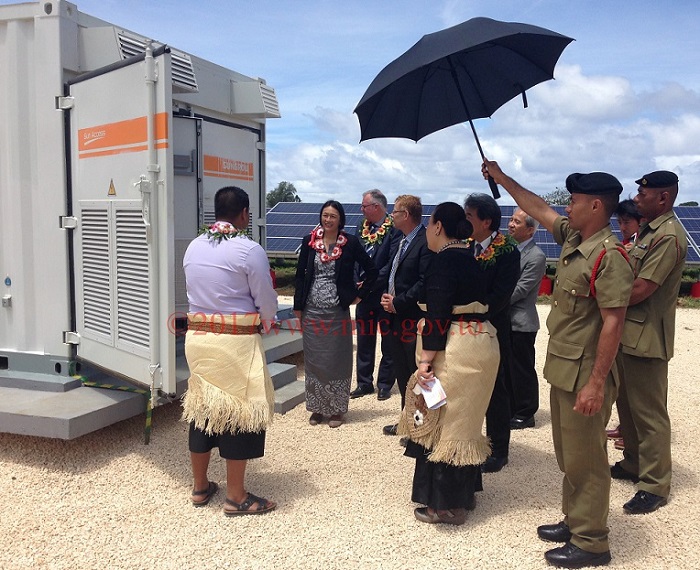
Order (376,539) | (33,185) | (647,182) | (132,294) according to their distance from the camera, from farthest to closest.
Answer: (33,185), (132,294), (647,182), (376,539)

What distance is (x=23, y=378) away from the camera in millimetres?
4742

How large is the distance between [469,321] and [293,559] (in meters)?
1.56

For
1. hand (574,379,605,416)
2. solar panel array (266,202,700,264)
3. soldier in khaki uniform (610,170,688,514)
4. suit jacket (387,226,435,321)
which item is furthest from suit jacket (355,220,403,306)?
solar panel array (266,202,700,264)

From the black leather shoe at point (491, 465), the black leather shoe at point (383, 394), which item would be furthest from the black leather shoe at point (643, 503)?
the black leather shoe at point (383, 394)

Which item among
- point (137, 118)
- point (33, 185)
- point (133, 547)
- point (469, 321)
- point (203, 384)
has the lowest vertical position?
point (133, 547)

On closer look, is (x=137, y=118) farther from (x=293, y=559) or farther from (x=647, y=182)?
(x=647, y=182)

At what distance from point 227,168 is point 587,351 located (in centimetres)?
435

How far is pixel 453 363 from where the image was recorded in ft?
11.2

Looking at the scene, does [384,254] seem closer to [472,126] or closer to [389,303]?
[389,303]

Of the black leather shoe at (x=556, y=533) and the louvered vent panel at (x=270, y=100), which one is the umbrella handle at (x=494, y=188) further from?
the louvered vent panel at (x=270, y=100)

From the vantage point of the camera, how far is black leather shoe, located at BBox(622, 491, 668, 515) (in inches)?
147

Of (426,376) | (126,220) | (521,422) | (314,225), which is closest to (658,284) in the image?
(426,376)

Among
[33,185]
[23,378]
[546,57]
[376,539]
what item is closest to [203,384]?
[376,539]

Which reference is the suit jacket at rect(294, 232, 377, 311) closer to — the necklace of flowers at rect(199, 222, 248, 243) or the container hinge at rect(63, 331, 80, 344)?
the necklace of flowers at rect(199, 222, 248, 243)
